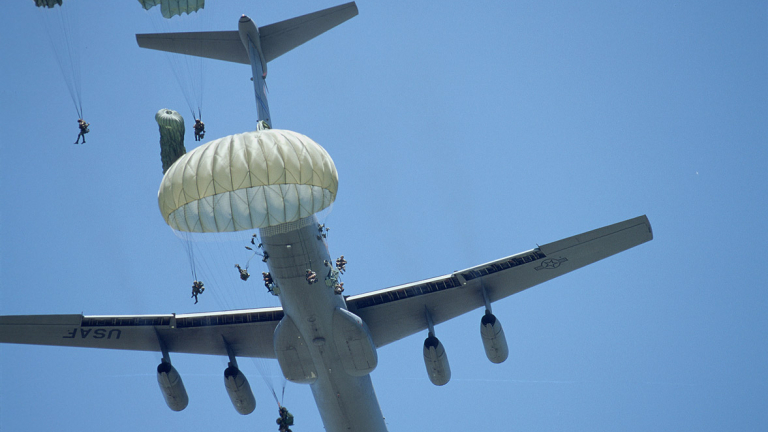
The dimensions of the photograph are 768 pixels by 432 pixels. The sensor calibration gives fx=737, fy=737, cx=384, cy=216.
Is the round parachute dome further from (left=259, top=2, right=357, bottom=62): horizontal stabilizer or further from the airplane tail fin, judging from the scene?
the airplane tail fin

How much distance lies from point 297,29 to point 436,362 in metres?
15.6

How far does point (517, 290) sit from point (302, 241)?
10.2 meters

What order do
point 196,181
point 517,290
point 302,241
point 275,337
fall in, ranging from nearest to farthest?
1. point 196,181
2. point 302,241
3. point 275,337
4. point 517,290

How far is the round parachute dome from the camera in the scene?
2200 centimetres

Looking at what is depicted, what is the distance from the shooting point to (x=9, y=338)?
95.6ft

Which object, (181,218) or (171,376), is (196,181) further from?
(171,376)

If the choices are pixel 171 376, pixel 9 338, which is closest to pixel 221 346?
pixel 171 376

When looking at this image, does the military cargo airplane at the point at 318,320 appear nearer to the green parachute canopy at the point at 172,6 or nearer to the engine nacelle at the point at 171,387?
the engine nacelle at the point at 171,387

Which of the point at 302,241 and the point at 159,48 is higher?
the point at 159,48

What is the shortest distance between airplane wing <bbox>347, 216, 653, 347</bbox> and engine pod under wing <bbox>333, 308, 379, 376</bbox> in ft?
7.18

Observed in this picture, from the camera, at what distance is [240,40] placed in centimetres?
3256

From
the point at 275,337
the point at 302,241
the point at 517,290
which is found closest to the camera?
the point at 302,241

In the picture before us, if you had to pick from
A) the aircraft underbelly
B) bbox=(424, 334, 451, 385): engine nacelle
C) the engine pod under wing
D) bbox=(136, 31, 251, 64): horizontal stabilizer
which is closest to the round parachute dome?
the aircraft underbelly

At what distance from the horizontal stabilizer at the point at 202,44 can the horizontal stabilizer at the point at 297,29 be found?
1.13 m
